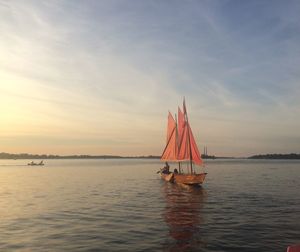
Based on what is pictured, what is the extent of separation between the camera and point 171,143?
83312 mm

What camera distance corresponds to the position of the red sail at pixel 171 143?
8056cm

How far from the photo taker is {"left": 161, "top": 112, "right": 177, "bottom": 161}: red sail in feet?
264

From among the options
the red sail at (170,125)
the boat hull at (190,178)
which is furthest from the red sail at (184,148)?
the red sail at (170,125)

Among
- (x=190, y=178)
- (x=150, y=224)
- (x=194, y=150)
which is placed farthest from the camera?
(x=190, y=178)

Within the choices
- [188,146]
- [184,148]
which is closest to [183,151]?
[184,148]

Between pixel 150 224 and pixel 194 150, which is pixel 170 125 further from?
pixel 150 224

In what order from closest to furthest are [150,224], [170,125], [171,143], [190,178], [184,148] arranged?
1. [150,224]
2. [190,178]
3. [184,148]
4. [171,143]
5. [170,125]

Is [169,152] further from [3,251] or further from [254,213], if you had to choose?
[3,251]

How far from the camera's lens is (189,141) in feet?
214

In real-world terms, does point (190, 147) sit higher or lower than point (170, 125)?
lower

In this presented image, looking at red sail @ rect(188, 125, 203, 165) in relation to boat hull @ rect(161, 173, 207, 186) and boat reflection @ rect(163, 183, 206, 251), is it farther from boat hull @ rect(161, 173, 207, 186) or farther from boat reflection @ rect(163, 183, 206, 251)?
boat reflection @ rect(163, 183, 206, 251)

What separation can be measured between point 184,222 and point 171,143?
51.1 meters

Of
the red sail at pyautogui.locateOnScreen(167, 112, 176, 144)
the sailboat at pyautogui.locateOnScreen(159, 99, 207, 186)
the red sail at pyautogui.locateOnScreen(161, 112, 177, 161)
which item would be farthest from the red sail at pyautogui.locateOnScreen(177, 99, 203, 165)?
the red sail at pyautogui.locateOnScreen(167, 112, 176, 144)

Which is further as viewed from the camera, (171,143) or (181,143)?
(171,143)
